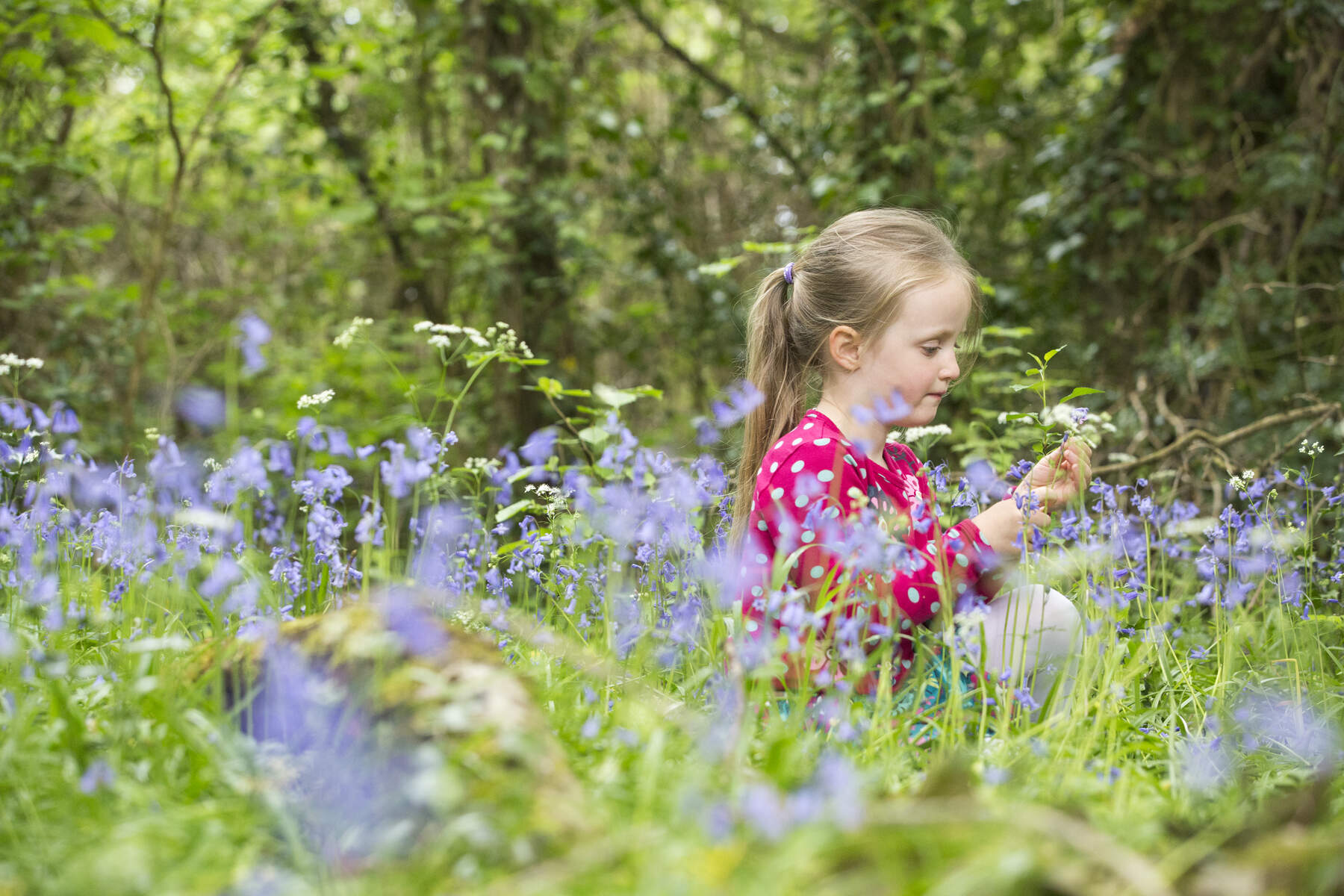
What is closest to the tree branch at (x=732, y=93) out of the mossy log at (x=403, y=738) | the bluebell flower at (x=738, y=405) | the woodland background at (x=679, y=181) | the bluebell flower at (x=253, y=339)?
the woodland background at (x=679, y=181)

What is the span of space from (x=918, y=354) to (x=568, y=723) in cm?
135

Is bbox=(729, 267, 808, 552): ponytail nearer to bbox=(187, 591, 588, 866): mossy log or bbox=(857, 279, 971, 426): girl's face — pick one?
bbox=(857, 279, 971, 426): girl's face

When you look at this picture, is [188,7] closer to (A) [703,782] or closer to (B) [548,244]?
(B) [548,244]

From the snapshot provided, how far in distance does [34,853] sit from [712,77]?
556 centimetres

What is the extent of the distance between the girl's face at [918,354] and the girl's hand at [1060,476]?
34cm

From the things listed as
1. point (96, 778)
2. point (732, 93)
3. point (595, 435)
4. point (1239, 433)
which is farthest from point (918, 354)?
point (732, 93)

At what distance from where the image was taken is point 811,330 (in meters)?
2.74

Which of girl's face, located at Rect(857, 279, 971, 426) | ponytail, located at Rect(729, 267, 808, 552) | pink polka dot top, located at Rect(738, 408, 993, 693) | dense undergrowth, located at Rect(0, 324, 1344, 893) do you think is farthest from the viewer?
ponytail, located at Rect(729, 267, 808, 552)

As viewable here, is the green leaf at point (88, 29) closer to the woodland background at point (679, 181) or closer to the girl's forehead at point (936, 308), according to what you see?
the woodland background at point (679, 181)

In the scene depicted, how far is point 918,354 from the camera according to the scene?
2576 mm

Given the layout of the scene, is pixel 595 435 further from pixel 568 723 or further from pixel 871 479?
pixel 568 723

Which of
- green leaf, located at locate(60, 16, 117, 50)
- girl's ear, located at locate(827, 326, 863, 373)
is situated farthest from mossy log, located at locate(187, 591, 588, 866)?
green leaf, located at locate(60, 16, 117, 50)

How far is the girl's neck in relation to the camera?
2547mm

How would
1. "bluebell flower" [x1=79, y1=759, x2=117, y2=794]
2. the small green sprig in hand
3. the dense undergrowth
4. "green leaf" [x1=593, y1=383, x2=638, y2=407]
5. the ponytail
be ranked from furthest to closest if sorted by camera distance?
the ponytail, "green leaf" [x1=593, y1=383, x2=638, y2=407], the small green sprig in hand, "bluebell flower" [x1=79, y1=759, x2=117, y2=794], the dense undergrowth
